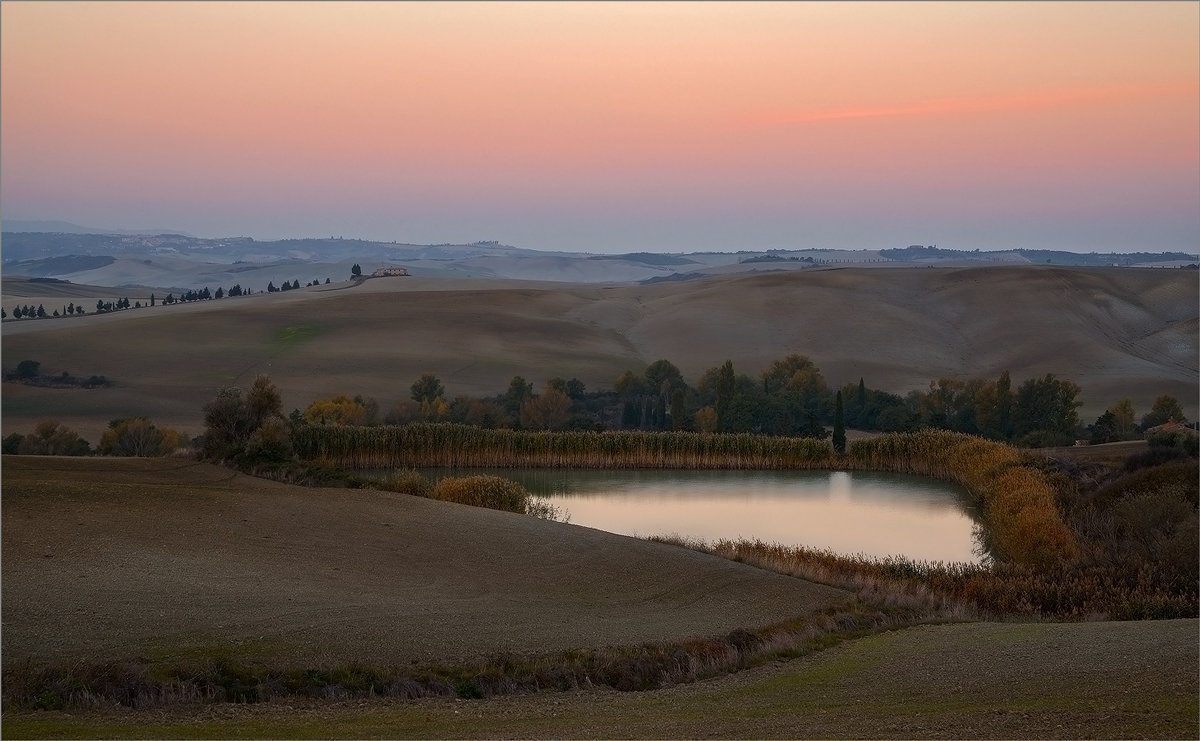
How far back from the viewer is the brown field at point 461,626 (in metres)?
9.96

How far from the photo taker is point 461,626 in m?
14.2

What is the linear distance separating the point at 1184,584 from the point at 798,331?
225ft

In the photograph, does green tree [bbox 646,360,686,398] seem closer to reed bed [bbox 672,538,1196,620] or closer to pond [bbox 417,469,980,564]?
pond [bbox 417,469,980,564]

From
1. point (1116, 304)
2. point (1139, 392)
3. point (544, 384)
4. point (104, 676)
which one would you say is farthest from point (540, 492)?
point (1116, 304)

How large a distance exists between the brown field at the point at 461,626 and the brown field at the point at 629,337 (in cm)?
2964

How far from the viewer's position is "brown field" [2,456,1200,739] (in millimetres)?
9961

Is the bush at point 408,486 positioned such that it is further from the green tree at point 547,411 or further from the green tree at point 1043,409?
the green tree at point 1043,409

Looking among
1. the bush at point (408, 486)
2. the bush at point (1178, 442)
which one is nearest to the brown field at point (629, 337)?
the bush at point (408, 486)

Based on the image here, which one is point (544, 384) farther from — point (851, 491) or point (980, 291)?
point (980, 291)

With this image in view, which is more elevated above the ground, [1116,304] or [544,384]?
[1116,304]

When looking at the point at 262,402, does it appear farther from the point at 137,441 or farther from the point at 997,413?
the point at 997,413

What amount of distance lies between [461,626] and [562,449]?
78.0 ft

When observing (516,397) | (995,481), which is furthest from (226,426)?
(516,397)

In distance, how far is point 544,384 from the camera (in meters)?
66.5
